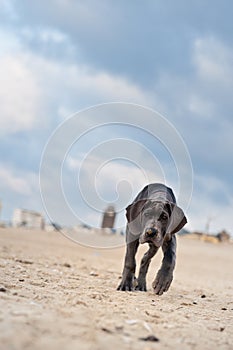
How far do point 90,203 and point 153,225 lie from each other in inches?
123

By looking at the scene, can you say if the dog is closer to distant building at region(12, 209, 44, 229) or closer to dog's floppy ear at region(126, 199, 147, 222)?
dog's floppy ear at region(126, 199, 147, 222)

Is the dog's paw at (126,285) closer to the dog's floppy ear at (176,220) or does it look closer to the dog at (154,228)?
the dog at (154,228)

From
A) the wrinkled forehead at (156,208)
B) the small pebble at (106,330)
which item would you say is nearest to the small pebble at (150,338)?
the small pebble at (106,330)

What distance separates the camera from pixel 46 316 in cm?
371

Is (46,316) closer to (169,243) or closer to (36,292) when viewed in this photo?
(36,292)

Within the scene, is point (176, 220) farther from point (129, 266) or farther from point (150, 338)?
point (150, 338)

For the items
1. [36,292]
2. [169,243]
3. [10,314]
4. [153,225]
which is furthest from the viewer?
[169,243]

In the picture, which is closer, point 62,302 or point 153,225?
point 62,302

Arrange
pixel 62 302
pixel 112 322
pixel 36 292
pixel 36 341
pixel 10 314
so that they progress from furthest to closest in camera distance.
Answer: pixel 36 292 < pixel 62 302 < pixel 112 322 < pixel 10 314 < pixel 36 341

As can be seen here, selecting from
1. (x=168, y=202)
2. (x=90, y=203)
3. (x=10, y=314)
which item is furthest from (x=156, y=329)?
(x=90, y=203)

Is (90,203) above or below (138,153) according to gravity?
below

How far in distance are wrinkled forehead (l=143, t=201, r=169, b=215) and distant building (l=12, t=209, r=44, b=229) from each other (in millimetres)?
47473

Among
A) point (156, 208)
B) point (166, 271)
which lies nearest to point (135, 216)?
point (156, 208)

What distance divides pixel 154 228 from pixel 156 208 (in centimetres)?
35
